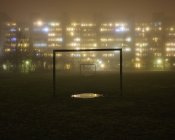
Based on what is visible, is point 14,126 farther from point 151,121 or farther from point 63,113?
point 151,121

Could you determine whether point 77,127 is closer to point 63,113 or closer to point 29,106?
point 63,113

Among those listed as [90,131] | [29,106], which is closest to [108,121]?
[90,131]

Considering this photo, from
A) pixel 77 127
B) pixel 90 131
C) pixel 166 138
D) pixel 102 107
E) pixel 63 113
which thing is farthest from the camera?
pixel 102 107

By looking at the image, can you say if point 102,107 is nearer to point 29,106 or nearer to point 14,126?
point 29,106

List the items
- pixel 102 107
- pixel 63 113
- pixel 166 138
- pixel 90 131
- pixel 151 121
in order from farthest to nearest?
pixel 102 107 → pixel 63 113 → pixel 151 121 → pixel 90 131 → pixel 166 138

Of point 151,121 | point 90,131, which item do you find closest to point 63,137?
point 90,131

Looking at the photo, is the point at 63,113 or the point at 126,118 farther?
the point at 63,113

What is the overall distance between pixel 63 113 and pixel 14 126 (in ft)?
12.7

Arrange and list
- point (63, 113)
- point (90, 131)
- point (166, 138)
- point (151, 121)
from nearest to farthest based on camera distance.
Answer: point (166, 138) < point (90, 131) < point (151, 121) < point (63, 113)

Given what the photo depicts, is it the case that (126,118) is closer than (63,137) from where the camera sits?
No

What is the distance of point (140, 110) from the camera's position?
57.1 feet

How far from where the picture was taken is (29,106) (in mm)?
19609

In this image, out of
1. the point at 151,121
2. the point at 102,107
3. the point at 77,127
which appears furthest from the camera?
the point at 102,107

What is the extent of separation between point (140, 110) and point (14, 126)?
22.7 ft
